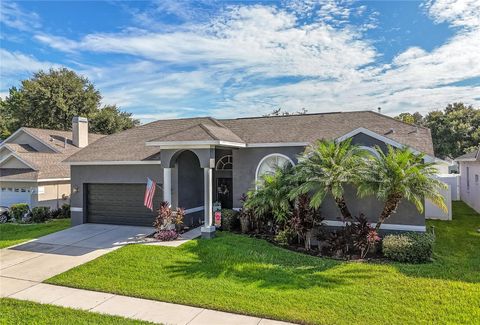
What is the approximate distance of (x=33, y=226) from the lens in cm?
1706

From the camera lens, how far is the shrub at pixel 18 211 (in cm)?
1914

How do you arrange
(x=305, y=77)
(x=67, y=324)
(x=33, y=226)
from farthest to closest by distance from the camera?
(x=305, y=77) → (x=33, y=226) → (x=67, y=324)

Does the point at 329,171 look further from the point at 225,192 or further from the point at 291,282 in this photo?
the point at 225,192

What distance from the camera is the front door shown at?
16.7 m

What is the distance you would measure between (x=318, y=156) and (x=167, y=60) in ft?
37.6

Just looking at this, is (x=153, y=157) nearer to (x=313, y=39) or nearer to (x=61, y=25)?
(x=61, y=25)

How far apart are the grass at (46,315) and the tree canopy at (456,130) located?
38581mm

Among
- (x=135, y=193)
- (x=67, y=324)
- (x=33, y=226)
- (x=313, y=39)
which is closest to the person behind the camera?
(x=67, y=324)

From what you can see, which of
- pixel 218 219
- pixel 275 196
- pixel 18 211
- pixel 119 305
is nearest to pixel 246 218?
pixel 218 219

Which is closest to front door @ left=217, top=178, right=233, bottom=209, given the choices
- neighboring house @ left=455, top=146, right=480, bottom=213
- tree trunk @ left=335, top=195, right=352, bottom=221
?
tree trunk @ left=335, top=195, right=352, bottom=221

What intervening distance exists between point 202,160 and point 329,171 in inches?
200

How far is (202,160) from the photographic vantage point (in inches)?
512

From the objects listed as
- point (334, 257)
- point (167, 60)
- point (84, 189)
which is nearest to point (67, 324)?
point (334, 257)

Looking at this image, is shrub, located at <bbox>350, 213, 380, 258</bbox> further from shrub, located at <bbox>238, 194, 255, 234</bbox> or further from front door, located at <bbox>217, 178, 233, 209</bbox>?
front door, located at <bbox>217, 178, 233, 209</bbox>
